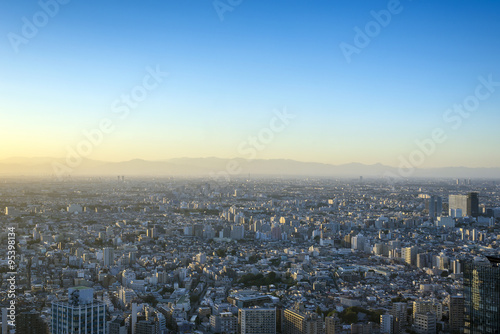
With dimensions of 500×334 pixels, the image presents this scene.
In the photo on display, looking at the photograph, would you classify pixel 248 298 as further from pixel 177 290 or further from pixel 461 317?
pixel 461 317

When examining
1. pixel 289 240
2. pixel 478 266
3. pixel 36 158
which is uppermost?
pixel 36 158

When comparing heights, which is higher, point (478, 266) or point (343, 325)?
point (478, 266)

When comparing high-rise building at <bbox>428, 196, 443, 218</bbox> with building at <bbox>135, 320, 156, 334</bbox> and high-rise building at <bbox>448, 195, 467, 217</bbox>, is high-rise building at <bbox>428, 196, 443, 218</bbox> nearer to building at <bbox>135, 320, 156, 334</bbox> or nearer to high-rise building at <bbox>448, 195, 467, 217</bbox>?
high-rise building at <bbox>448, 195, 467, 217</bbox>

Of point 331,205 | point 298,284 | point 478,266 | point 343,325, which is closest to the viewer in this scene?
point 478,266

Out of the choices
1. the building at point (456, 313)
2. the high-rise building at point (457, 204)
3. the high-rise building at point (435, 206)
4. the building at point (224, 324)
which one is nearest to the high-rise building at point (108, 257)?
the building at point (224, 324)

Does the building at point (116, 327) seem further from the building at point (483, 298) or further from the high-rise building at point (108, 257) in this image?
the high-rise building at point (108, 257)

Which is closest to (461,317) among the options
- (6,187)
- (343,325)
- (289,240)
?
(343,325)
